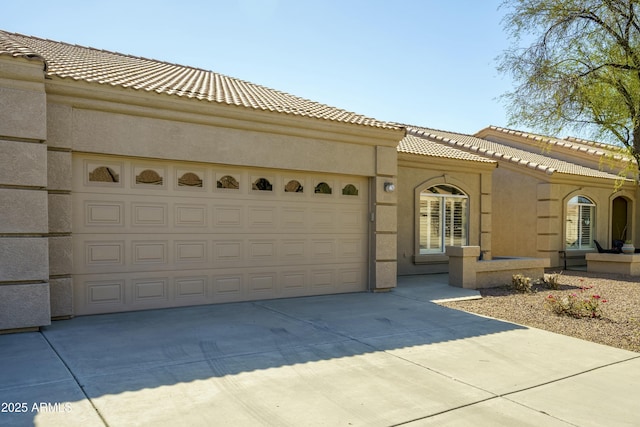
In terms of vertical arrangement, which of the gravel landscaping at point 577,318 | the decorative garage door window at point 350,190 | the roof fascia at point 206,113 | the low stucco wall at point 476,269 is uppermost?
the roof fascia at point 206,113

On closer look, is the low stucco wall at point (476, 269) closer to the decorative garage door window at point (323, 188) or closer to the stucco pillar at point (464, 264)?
the stucco pillar at point (464, 264)

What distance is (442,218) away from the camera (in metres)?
15.8

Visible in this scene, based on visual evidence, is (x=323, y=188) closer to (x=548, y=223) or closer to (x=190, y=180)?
(x=190, y=180)

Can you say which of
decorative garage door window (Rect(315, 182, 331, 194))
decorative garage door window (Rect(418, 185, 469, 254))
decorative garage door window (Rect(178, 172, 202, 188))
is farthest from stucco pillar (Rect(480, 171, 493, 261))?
decorative garage door window (Rect(178, 172, 202, 188))

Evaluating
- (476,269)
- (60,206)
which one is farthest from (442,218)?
(60,206)

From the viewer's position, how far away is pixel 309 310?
9.15m

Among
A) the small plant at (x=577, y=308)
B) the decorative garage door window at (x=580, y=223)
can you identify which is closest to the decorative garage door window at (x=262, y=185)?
the small plant at (x=577, y=308)

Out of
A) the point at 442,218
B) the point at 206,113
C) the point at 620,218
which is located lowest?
the point at 620,218

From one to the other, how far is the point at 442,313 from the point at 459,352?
2.71m

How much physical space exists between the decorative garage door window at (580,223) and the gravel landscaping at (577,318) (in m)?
5.67

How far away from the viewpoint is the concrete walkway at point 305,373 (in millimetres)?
4434

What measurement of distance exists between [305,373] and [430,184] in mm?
10940

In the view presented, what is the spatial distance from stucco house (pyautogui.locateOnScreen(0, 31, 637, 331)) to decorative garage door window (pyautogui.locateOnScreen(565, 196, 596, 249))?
11.5 meters

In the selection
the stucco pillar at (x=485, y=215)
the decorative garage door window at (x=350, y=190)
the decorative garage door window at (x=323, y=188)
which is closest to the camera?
the decorative garage door window at (x=323, y=188)
